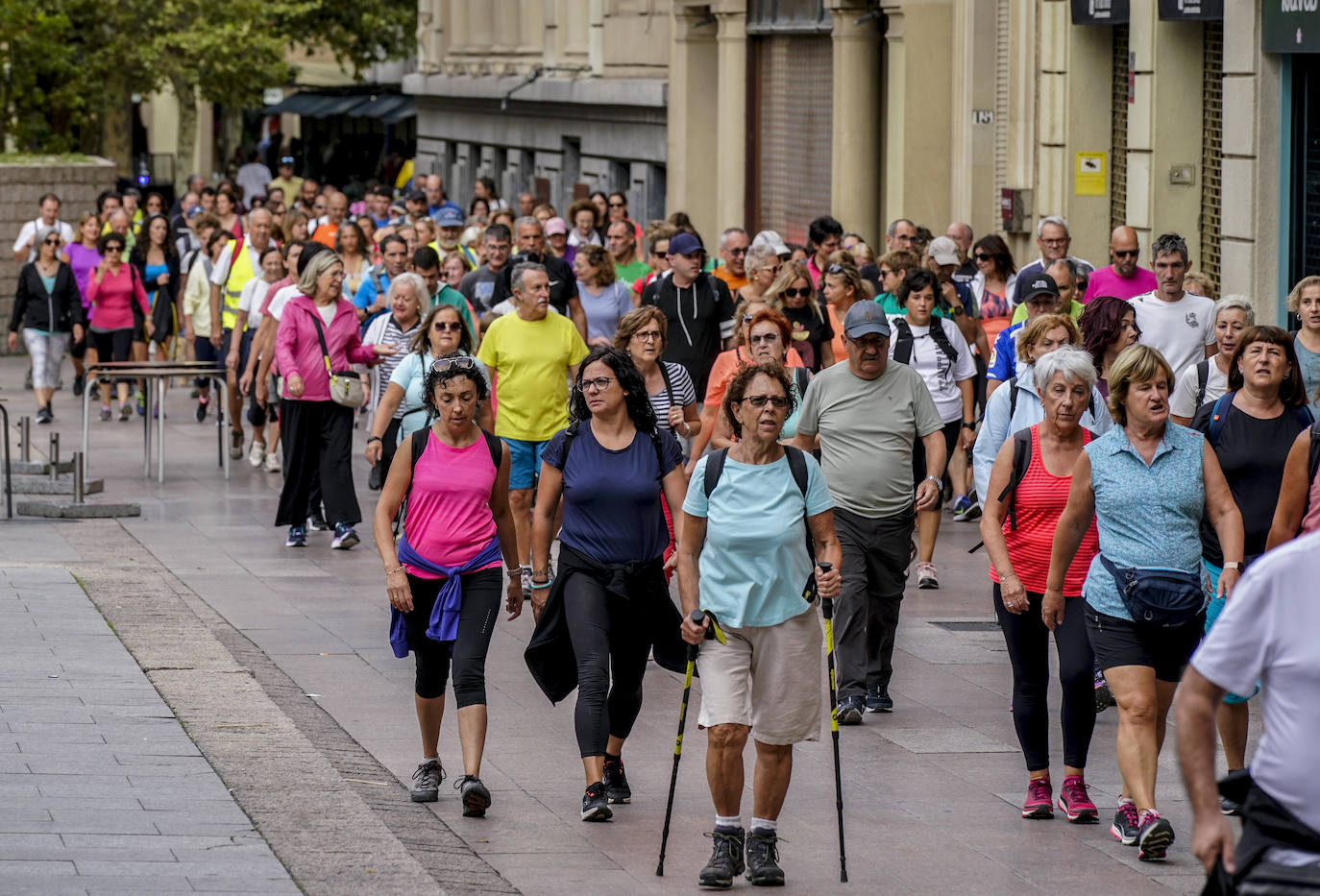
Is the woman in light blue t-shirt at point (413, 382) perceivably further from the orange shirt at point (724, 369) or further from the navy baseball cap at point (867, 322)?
the navy baseball cap at point (867, 322)

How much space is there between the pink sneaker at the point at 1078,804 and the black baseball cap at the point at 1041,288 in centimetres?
461

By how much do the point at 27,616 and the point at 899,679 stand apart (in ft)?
13.8

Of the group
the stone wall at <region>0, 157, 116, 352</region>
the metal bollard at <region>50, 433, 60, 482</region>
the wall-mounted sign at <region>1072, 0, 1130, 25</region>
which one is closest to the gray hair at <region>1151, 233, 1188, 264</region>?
the wall-mounted sign at <region>1072, 0, 1130, 25</region>

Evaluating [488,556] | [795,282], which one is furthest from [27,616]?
[795,282]

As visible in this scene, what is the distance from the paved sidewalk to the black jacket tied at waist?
3.99ft

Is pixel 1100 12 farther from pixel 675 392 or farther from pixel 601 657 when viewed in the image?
pixel 601 657

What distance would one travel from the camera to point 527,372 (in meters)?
12.4

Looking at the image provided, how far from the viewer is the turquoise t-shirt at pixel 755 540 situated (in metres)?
7.28

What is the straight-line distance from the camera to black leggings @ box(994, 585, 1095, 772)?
26.0 feet

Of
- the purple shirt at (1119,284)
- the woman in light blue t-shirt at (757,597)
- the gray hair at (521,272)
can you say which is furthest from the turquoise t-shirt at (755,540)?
the purple shirt at (1119,284)

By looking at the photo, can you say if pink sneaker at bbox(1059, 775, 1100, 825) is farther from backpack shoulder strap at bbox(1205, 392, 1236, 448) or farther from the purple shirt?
the purple shirt

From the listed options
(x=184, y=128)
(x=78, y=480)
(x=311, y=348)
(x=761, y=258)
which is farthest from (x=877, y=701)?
(x=184, y=128)

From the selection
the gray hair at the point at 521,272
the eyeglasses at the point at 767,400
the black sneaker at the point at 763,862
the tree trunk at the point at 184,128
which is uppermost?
the tree trunk at the point at 184,128

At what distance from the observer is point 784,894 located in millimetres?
7121
